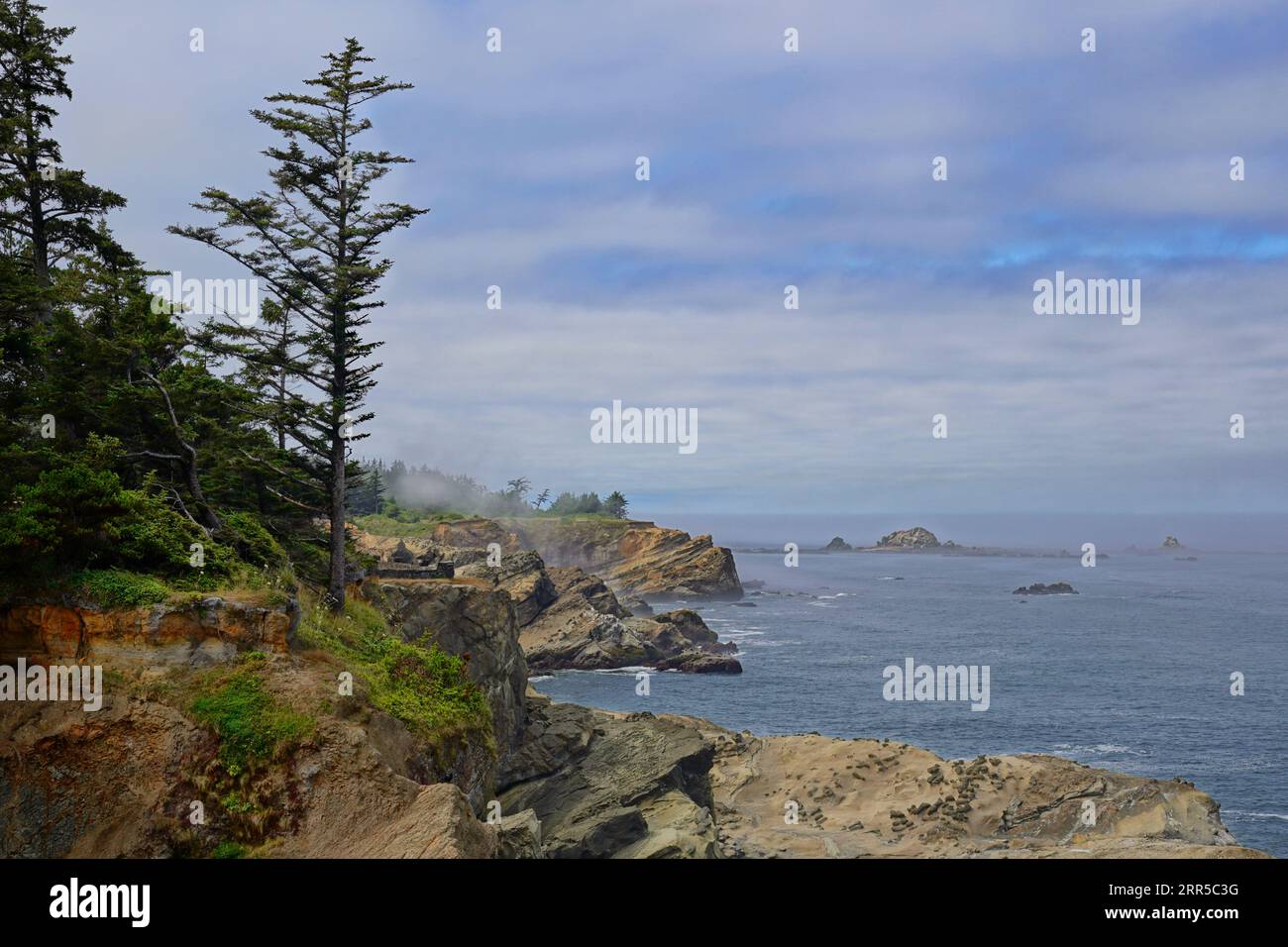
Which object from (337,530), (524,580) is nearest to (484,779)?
(337,530)

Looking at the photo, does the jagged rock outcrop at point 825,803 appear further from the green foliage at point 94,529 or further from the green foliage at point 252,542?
the green foliage at point 94,529

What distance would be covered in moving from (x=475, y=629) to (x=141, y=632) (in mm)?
20219

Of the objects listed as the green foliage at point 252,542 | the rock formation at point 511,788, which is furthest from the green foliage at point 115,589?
the green foliage at point 252,542

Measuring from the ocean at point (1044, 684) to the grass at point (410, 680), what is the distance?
4038 cm

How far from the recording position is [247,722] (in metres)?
16.8

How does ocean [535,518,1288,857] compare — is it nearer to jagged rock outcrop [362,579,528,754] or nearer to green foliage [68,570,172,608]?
jagged rock outcrop [362,579,528,754]

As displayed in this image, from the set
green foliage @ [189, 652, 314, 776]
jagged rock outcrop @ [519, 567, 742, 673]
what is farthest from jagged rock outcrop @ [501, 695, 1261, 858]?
jagged rock outcrop @ [519, 567, 742, 673]

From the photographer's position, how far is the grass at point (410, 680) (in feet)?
64.8

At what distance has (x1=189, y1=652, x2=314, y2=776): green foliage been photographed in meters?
16.5

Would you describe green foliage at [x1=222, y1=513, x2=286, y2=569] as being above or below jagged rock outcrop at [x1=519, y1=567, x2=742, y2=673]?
above

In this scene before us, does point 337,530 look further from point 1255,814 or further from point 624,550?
point 624,550

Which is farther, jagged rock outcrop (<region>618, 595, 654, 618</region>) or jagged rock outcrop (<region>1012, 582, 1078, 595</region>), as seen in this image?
jagged rock outcrop (<region>1012, 582, 1078, 595</region>)

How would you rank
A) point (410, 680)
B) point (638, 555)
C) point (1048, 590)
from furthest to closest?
point (1048, 590) → point (638, 555) → point (410, 680)

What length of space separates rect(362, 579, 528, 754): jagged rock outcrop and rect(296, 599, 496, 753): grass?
11818 millimetres
